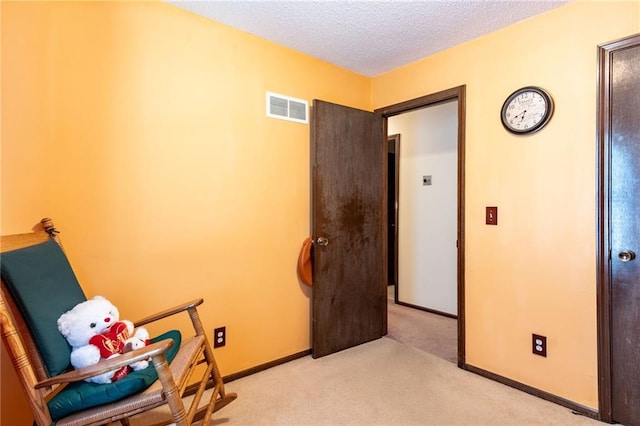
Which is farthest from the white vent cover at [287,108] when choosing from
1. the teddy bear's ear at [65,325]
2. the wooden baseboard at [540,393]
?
the wooden baseboard at [540,393]

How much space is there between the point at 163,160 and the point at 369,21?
4.95 ft

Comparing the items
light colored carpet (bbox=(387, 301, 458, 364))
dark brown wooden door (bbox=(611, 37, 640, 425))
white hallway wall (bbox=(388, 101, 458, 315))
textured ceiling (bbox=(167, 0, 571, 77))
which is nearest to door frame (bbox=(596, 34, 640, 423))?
dark brown wooden door (bbox=(611, 37, 640, 425))

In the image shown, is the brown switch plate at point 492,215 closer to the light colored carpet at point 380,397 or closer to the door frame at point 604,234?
the door frame at point 604,234

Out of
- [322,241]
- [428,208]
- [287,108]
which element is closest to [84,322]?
[322,241]

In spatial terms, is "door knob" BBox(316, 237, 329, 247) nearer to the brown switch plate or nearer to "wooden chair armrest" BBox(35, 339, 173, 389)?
the brown switch plate

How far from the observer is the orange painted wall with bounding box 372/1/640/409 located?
187 cm

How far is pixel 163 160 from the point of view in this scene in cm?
196

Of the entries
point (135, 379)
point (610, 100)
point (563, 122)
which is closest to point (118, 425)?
point (135, 379)

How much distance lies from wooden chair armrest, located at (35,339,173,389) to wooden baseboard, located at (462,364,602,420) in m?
2.05

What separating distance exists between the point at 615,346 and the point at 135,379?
230 centimetres

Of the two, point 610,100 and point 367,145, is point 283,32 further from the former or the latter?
point 610,100

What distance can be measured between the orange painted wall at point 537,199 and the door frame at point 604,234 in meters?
0.03

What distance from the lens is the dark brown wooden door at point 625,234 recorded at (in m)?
1.72

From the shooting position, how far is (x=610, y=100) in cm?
178
